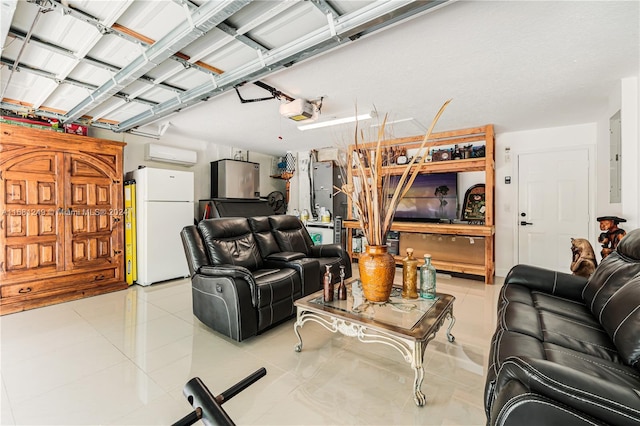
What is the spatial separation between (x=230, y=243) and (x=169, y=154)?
2.89m

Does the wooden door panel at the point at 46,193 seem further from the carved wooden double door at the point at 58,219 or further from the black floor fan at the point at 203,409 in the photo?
the black floor fan at the point at 203,409

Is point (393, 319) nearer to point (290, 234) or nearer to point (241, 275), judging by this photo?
point (241, 275)

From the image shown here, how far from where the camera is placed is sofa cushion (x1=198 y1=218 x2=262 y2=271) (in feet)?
9.54

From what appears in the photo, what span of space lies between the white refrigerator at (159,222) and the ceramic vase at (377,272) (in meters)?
3.64

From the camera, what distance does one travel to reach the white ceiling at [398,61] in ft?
6.24

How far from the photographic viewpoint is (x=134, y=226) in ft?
14.4

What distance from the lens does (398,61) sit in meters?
2.50

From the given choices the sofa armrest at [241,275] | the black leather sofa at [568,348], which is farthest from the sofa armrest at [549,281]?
the sofa armrest at [241,275]

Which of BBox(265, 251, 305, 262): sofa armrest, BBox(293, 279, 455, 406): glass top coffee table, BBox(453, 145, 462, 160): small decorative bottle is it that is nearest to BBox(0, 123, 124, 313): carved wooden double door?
BBox(265, 251, 305, 262): sofa armrest

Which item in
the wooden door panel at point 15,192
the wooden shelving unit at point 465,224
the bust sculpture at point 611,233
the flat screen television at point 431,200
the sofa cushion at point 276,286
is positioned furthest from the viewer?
the flat screen television at point 431,200

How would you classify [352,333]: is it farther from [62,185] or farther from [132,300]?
[62,185]

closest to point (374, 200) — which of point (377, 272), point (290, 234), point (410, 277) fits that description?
point (377, 272)

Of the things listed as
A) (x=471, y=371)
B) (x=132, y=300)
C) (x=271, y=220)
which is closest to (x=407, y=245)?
(x=271, y=220)

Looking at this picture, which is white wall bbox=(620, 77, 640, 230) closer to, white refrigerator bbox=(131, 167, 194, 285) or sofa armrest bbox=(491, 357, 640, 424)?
sofa armrest bbox=(491, 357, 640, 424)
